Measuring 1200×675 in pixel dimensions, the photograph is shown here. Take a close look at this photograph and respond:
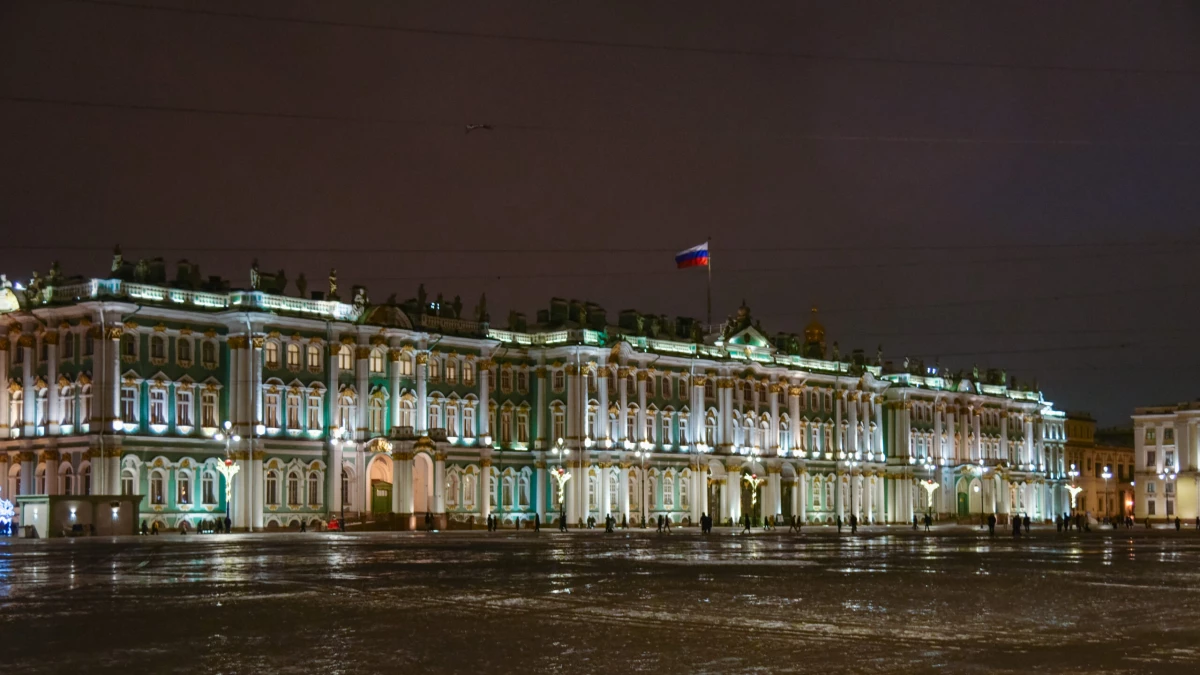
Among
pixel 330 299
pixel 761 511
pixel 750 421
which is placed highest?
pixel 330 299

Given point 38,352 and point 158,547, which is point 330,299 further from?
point 158,547

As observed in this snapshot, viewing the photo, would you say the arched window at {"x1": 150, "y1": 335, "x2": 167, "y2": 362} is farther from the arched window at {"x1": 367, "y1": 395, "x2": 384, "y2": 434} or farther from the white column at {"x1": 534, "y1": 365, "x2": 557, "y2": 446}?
the white column at {"x1": 534, "y1": 365, "x2": 557, "y2": 446}

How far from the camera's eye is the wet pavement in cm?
1605

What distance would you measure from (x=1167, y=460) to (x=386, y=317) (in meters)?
97.7

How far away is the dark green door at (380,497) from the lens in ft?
276

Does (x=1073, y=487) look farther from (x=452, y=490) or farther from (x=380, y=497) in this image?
(x=380, y=497)

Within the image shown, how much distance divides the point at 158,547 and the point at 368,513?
106ft

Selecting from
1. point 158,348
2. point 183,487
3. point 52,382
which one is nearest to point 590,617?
point 183,487

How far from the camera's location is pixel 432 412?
87.1 metres

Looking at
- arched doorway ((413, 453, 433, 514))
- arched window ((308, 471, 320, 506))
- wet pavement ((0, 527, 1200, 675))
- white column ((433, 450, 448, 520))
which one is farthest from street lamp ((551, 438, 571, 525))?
wet pavement ((0, 527, 1200, 675))

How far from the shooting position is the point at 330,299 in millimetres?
81500

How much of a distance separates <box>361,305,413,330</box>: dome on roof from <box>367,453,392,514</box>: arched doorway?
7606 mm

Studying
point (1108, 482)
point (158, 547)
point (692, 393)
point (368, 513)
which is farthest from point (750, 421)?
point (1108, 482)

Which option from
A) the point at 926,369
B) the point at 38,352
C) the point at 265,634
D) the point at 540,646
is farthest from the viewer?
the point at 926,369
